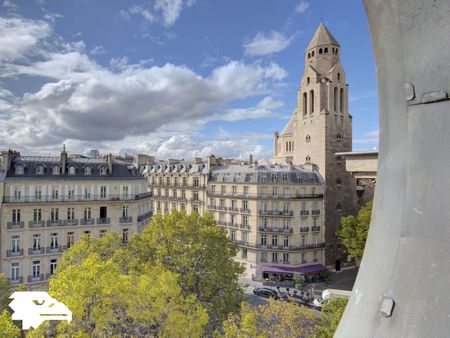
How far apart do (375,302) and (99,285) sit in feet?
42.3

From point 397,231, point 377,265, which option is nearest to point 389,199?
point 397,231

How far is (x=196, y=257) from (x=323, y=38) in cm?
3950

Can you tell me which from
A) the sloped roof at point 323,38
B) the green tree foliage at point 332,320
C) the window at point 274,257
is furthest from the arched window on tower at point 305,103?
the green tree foliage at point 332,320

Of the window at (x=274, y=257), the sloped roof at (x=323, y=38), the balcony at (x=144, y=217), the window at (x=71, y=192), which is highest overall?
the sloped roof at (x=323, y=38)

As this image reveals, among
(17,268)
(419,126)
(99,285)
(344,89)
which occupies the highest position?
(344,89)

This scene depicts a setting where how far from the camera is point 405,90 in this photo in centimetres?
219

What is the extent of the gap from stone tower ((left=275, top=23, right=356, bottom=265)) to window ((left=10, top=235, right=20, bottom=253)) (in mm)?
34123

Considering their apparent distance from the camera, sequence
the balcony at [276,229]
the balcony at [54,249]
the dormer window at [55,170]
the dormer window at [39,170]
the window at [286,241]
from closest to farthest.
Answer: the balcony at [54,249]
the dormer window at [39,170]
the dormer window at [55,170]
the balcony at [276,229]
the window at [286,241]

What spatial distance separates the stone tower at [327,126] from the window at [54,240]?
31.2 metres

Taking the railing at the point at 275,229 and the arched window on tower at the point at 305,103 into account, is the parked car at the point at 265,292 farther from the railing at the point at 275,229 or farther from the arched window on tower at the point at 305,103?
the arched window on tower at the point at 305,103

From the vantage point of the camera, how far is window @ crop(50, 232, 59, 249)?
27.4 meters

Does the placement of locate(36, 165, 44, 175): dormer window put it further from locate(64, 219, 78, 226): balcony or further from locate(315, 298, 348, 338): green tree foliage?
locate(315, 298, 348, 338): green tree foliage

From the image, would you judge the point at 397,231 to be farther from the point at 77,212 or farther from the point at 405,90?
the point at 77,212

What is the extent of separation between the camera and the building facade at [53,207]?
26.2 meters
